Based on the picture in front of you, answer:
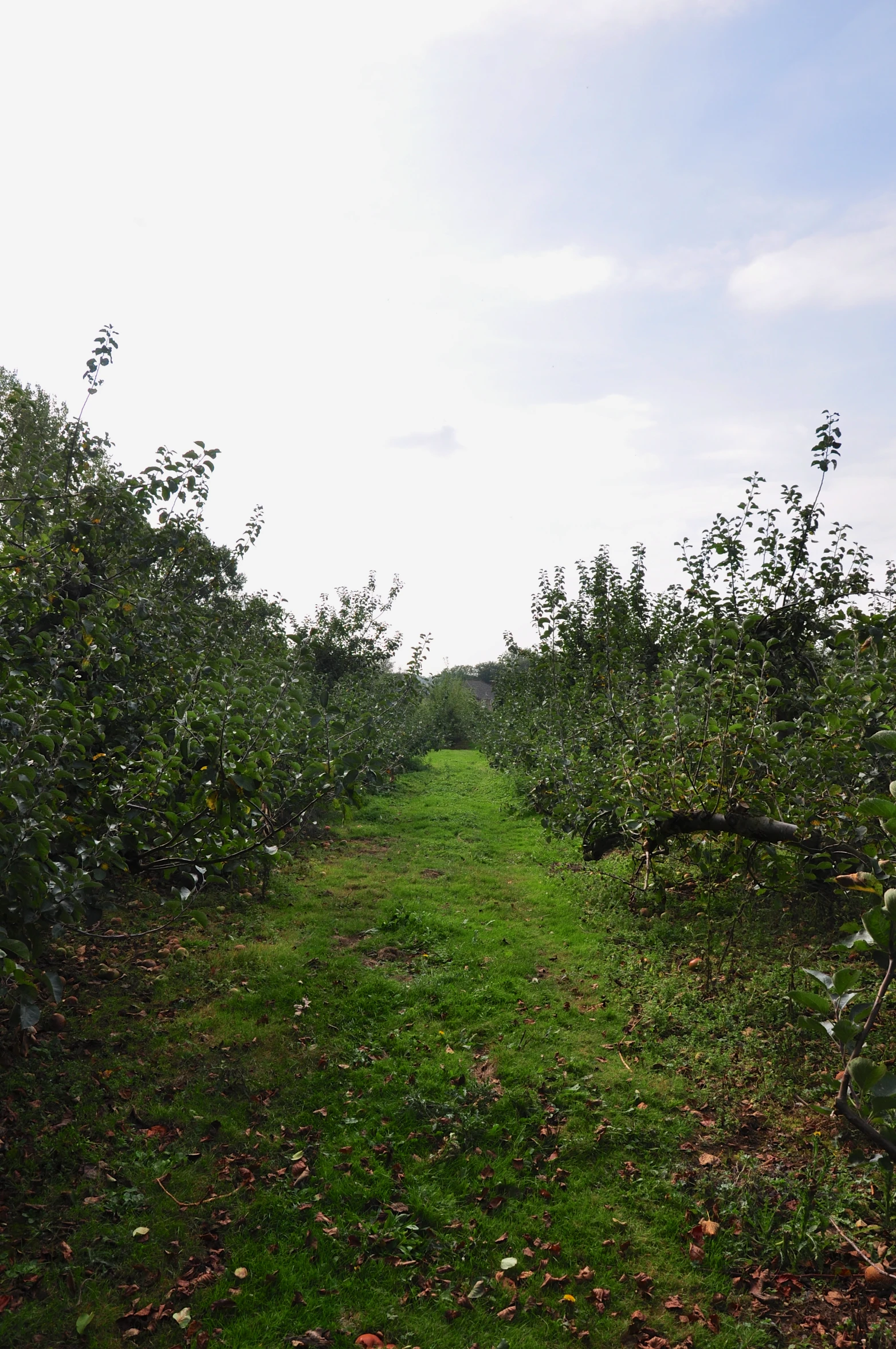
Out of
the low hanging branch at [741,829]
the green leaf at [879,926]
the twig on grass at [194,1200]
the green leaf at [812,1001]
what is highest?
the green leaf at [879,926]

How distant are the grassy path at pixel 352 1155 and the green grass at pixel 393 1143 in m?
0.02

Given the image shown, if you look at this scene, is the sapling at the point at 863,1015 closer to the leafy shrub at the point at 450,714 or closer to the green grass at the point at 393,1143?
the green grass at the point at 393,1143

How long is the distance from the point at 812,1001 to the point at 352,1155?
15.7 feet

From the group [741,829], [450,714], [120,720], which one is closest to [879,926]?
[741,829]

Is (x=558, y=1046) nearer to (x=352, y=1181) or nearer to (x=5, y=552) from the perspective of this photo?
(x=352, y=1181)

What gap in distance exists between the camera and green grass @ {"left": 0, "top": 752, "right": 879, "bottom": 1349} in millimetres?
4164

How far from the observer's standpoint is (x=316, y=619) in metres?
24.8

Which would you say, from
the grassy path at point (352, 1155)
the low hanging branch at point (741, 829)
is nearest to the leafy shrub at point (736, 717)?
the low hanging branch at point (741, 829)

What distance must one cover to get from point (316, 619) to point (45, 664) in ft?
64.0

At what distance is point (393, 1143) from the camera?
5.57 meters

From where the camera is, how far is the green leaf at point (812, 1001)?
70.6 inches

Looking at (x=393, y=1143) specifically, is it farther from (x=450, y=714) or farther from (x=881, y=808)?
(x=450, y=714)

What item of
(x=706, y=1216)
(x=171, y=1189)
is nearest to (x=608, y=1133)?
(x=706, y=1216)

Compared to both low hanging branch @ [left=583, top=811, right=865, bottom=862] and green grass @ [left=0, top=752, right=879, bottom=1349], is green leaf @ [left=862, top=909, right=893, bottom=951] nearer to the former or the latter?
low hanging branch @ [left=583, top=811, right=865, bottom=862]
